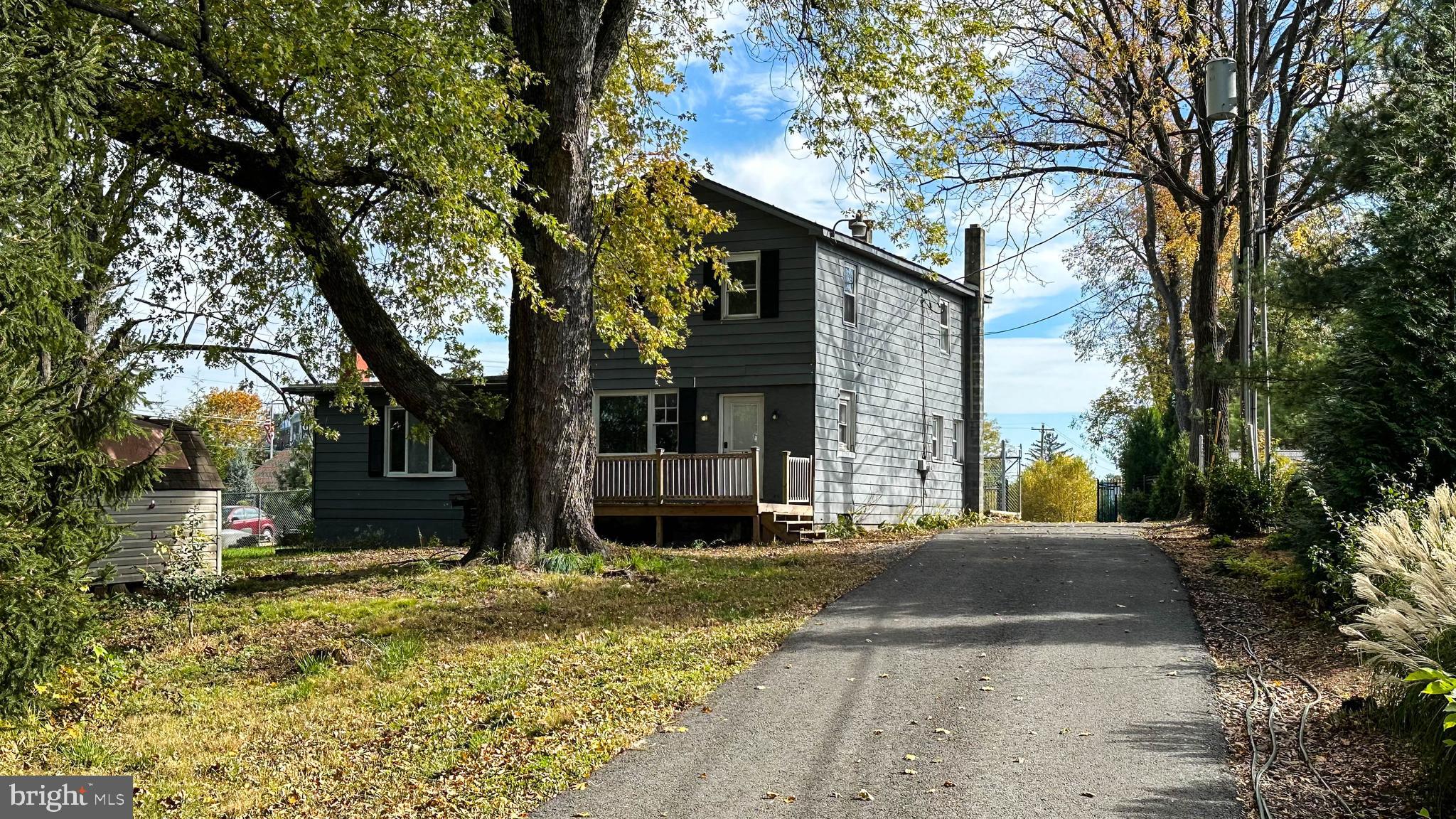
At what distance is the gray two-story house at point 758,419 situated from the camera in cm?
1983

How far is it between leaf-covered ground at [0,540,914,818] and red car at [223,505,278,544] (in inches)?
785

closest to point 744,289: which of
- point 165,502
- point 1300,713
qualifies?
point 165,502

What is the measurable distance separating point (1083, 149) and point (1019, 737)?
1622 cm

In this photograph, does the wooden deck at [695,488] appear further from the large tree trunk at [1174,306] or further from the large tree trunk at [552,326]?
the large tree trunk at [1174,306]

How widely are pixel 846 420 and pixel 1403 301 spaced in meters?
13.2

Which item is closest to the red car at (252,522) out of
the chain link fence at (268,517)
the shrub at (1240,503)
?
the chain link fence at (268,517)

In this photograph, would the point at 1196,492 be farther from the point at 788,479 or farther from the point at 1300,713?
the point at 1300,713

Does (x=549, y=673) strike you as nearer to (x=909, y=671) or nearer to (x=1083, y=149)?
(x=909, y=671)

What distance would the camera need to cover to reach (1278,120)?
19.7 meters

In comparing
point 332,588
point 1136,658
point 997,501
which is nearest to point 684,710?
point 1136,658

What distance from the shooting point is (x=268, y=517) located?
113 ft

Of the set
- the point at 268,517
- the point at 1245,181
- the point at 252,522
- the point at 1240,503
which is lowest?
the point at 252,522

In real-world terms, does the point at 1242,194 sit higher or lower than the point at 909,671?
higher

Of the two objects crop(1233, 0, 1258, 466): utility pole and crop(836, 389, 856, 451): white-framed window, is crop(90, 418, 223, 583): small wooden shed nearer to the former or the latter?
crop(836, 389, 856, 451): white-framed window
